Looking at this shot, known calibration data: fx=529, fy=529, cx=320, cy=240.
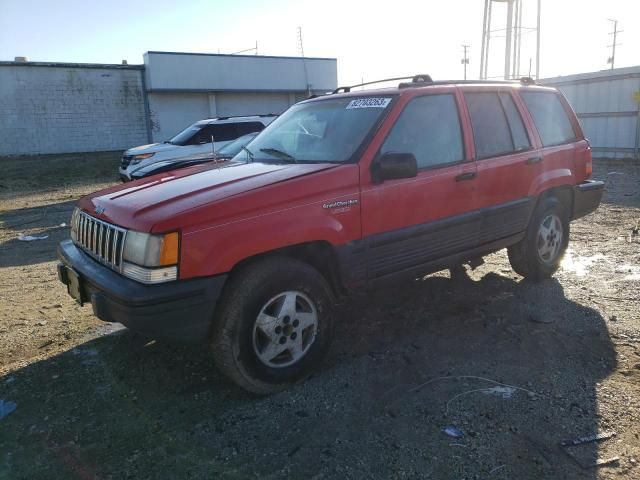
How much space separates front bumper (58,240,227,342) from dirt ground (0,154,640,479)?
1.92ft

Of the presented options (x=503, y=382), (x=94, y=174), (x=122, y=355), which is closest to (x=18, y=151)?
(x=94, y=174)

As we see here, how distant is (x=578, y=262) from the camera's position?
606cm

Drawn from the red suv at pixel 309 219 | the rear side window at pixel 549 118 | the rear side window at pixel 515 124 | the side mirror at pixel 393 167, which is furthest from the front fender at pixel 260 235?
the rear side window at pixel 549 118

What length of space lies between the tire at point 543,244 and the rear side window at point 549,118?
2.03 ft

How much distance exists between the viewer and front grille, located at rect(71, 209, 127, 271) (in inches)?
125

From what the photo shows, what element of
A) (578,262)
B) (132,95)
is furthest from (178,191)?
(132,95)

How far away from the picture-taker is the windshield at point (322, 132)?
3873 mm

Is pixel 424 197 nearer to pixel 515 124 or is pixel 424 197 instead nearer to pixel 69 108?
pixel 515 124

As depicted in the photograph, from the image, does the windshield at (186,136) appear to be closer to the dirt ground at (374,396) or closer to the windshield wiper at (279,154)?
the dirt ground at (374,396)

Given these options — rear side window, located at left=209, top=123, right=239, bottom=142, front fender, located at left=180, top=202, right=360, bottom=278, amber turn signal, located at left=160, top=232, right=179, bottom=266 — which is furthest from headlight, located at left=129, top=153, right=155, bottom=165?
amber turn signal, located at left=160, top=232, right=179, bottom=266

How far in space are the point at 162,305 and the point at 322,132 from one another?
1.92 m

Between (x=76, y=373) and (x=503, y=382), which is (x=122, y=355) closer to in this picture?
(x=76, y=373)

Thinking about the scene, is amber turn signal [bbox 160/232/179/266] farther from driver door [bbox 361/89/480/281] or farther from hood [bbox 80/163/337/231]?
driver door [bbox 361/89/480/281]

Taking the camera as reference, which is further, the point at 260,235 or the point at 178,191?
the point at 178,191
